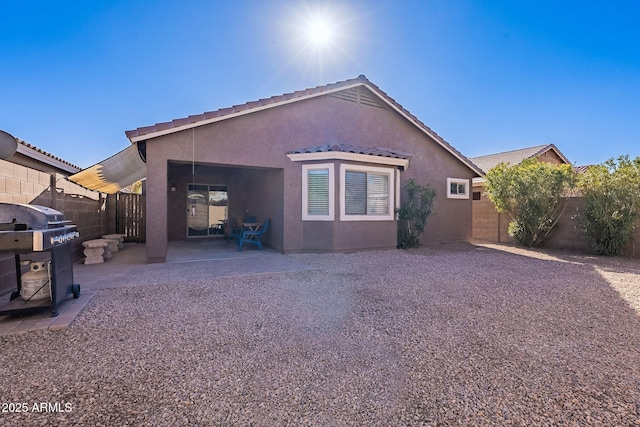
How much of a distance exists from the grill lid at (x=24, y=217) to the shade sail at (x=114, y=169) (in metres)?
4.51

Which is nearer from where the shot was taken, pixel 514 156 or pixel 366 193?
pixel 366 193

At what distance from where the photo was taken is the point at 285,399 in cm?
249

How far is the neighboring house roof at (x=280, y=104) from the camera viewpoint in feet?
26.7

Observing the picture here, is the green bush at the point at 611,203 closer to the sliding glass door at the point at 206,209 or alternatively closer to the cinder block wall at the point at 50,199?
the cinder block wall at the point at 50,199

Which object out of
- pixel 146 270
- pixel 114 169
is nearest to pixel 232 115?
pixel 114 169

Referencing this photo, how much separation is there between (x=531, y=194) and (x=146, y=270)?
14115mm

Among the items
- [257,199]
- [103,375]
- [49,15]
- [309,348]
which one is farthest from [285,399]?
[49,15]

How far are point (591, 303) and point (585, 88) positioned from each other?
14.2 meters

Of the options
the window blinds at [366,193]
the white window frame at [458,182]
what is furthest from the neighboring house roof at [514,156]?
the window blinds at [366,193]

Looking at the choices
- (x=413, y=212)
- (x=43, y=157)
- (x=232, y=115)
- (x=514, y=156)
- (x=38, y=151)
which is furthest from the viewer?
(x=514, y=156)

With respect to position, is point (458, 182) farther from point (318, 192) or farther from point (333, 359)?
point (333, 359)

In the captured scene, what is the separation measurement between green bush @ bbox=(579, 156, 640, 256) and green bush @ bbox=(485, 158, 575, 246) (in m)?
0.77

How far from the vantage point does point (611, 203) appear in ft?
33.1

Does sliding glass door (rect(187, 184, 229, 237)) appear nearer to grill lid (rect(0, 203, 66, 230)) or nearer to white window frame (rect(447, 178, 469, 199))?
grill lid (rect(0, 203, 66, 230))
